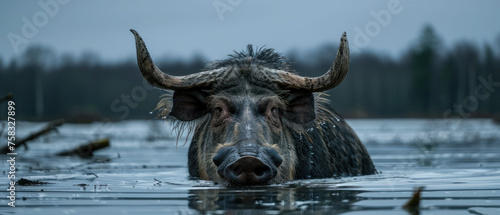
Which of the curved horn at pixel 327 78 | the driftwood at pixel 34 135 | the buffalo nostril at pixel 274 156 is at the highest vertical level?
the curved horn at pixel 327 78

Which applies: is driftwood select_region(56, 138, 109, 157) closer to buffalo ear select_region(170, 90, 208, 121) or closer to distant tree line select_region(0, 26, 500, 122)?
buffalo ear select_region(170, 90, 208, 121)

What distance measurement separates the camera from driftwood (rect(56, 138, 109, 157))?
14.5 meters

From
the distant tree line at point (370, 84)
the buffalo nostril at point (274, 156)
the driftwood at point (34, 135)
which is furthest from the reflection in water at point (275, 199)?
the distant tree line at point (370, 84)

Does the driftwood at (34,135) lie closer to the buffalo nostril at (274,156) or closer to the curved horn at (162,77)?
the curved horn at (162,77)

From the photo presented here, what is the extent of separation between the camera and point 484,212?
5711 mm

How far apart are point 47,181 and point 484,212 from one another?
538 cm

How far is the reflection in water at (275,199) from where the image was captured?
606cm

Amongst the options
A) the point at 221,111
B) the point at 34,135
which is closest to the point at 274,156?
the point at 221,111

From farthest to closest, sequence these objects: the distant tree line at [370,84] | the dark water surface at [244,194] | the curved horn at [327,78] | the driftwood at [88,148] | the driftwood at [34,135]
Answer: the distant tree line at [370,84] → the driftwood at [88,148] → the driftwood at [34,135] → the curved horn at [327,78] → the dark water surface at [244,194]

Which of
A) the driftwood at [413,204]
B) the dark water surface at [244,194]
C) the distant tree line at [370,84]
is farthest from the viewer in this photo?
the distant tree line at [370,84]

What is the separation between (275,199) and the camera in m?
6.72

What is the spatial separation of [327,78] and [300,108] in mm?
650

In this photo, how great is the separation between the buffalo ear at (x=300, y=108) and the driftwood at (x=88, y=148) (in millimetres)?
6023

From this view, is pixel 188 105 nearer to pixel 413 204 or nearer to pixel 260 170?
pixel 260 170
